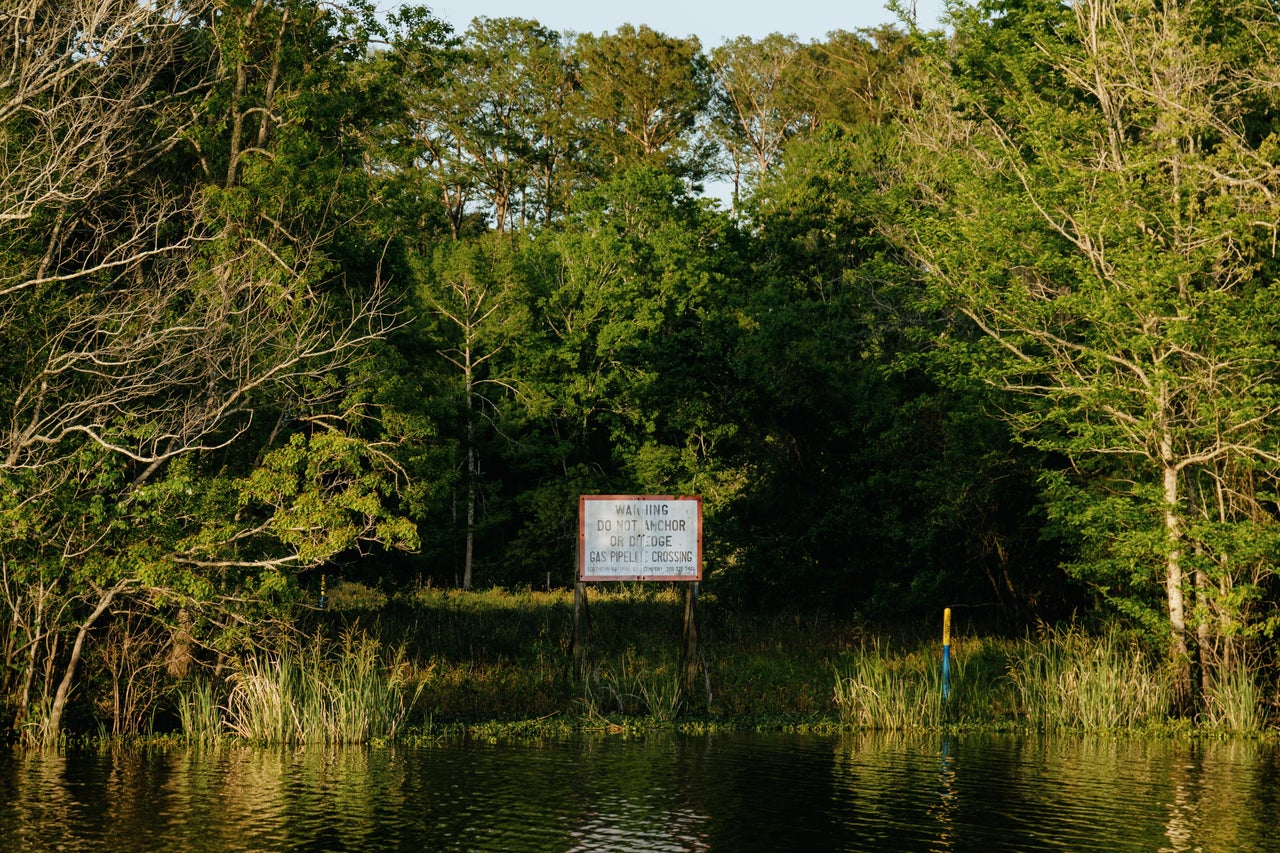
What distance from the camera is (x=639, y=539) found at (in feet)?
75.9

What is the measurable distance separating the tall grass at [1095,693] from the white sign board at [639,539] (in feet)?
19.5

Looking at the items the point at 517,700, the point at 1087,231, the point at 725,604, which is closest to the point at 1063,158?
the point at 1087,231

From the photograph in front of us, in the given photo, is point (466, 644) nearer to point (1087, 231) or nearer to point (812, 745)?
point (812, 745)

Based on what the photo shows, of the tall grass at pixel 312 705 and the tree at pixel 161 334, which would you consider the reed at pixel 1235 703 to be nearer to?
the tall grass at pixel 312 705

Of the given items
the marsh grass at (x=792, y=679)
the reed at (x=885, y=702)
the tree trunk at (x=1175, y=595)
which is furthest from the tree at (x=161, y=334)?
the tree trunk at (x=1175, y=595)

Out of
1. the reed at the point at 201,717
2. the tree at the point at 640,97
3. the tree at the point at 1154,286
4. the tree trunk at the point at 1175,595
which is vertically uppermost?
the tree at the point at 640,97

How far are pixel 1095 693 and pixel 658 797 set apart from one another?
9608 millimetres

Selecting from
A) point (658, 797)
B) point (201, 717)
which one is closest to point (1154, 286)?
point (658, 797)

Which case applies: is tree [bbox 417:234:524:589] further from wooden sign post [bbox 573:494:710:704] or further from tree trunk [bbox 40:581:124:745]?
tree trunk [bbox 40:581:124:745]

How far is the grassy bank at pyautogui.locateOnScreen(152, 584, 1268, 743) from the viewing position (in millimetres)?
19641

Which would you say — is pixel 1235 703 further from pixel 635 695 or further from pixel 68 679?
pixel 68 679

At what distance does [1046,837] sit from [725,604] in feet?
71.6

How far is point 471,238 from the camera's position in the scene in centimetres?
5497

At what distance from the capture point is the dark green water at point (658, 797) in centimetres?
1243
